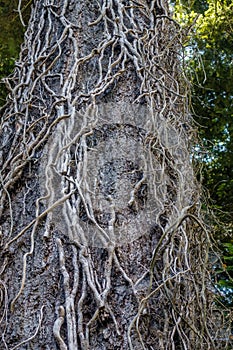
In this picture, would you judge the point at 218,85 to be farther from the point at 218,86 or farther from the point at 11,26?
the point at 11,26

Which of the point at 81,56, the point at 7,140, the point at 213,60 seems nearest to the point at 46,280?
the point at 7,140

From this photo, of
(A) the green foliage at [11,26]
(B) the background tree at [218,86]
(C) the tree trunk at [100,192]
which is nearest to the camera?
(C) the tree trunk at [100,192]

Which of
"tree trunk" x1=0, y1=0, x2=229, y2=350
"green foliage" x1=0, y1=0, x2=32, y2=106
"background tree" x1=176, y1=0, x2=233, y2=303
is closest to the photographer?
"tree trunk" x1=0, y1=0, x2=229, y2=350

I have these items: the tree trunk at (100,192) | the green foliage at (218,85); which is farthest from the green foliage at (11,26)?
the tree trunk at (100,192)

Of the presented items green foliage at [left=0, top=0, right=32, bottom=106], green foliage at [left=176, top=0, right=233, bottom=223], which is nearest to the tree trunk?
green foliage at [left=0, top=0, right=32, bottom=106]

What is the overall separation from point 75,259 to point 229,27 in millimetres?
2639

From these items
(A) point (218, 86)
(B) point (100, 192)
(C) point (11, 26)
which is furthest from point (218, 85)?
(B) point (100, 192)

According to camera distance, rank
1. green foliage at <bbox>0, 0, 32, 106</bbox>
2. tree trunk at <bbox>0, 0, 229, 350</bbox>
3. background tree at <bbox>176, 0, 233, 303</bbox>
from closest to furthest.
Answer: tree trunk at <bbox>0, 0, 229, 350</bbox>
green foliage at <bbox>0, 0, 32, 106</bbox>
background tree at <bbox>176, 0, 233, 303</bbox>

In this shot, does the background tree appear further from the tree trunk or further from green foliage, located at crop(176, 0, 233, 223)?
the tree trunk

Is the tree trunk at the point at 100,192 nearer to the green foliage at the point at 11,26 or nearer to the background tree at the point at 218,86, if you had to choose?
the green foliage at the point at 11,26

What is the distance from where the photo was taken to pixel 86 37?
1.50 m

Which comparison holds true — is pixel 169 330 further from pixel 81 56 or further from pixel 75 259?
pixel 81 56

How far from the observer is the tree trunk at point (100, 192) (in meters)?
1.00

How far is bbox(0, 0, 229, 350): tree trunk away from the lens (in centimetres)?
100
